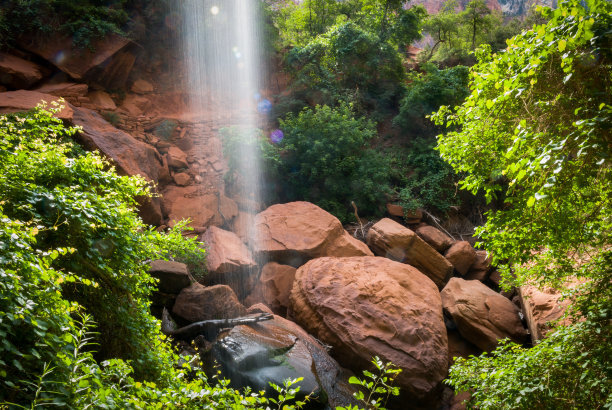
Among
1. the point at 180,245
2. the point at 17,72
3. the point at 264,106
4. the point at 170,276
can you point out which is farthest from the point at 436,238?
the point at 17,72

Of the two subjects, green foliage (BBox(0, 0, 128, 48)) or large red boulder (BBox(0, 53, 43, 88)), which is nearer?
large red boulder (BBox(0, 53, 43, 88))

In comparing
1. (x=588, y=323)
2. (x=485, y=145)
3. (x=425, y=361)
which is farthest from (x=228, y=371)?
(x=485, y=145)

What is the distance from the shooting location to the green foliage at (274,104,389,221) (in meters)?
11.0

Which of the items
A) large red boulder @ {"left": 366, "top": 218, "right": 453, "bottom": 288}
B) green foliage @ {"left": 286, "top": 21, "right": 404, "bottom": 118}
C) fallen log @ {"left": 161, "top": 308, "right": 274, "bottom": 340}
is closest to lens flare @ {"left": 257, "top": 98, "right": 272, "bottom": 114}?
green foliage @ {"left": 286, "top": 21, "right": 404, "bottom": 118}

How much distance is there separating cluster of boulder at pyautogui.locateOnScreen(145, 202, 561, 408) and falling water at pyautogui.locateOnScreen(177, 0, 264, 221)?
22.0 feet

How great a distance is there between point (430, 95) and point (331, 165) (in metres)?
5.10

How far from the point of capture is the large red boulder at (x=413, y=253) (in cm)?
920

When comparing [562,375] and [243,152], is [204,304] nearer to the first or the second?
[562,375]

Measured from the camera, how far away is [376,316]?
6.52 metres

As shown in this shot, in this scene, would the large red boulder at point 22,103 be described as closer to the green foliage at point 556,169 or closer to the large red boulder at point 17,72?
the large red boulder at point 17,72

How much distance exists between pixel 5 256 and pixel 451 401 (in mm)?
7254

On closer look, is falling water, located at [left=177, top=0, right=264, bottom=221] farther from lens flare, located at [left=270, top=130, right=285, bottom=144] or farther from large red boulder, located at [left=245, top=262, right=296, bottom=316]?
large red boulder, located at [left=245, top=262, right=296, bottom=316]

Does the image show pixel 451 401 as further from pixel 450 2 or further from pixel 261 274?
pixel 450 2

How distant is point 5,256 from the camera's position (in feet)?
5.83
